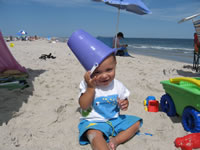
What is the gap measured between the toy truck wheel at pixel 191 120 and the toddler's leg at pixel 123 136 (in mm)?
540

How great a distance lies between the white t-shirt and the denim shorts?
53mm

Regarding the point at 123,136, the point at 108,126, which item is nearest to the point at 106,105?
the point at 108,126

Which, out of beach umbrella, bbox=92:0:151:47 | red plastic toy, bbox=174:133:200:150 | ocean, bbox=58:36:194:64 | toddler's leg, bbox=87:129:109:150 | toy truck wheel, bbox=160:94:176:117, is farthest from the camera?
ocean, bbox=58:36:194:64

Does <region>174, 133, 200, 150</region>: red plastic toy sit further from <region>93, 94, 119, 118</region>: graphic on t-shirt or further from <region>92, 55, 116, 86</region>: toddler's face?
<region>92, 55, 116, 86</region>: toddler's face

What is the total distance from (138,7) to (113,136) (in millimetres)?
6213

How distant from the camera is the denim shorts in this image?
5.37 feet

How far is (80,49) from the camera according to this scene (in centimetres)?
166

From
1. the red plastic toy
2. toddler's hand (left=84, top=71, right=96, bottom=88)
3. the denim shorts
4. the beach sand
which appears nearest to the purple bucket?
toddler's hand (left=84, top=71, right=96, bottom=88)

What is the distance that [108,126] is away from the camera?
1.71 meters

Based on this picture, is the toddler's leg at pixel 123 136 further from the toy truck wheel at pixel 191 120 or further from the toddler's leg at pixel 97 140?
the toy truck wheel at pixel 191 120

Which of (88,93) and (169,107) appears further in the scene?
(169,107)

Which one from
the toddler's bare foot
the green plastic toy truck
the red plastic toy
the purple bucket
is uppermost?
the purple bucket

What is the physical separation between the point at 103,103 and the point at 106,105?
0.13 feet

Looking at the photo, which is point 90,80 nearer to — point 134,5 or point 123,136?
point 123,136
